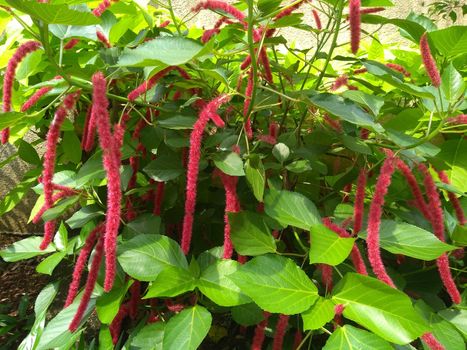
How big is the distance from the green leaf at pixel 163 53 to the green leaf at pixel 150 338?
465 millimetres

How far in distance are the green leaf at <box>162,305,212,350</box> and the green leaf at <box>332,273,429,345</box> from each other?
Result: 0.68 feet

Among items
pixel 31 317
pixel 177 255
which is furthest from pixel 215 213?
pixel 31 317

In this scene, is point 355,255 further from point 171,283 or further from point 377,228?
point 171,283

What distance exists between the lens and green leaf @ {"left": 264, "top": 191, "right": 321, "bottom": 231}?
26.5 inches

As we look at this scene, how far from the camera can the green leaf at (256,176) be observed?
0.63 m

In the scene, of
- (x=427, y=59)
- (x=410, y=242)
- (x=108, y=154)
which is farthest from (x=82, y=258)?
(x=427, y=59)

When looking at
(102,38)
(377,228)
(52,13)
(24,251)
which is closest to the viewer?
(52,13)

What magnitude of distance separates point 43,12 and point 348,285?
516 mm

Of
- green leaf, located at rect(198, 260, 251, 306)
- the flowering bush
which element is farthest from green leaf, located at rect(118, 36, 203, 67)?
green leaf, located at rect(198, 260, 251, 306)

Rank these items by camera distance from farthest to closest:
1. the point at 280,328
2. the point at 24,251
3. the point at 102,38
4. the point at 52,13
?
the point at 24,251
the point at 102,38
the point at 280,328
the point at 52,13

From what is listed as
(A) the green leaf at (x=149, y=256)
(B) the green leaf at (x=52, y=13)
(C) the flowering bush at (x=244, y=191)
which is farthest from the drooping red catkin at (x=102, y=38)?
(A) the green leaf at (x=149, y=256)

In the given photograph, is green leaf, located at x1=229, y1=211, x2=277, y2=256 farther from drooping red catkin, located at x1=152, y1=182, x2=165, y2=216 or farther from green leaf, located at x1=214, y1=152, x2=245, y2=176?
drooping red catkin, located at x1=152, y1=182, x2=165, y2=216

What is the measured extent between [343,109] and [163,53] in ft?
0.93

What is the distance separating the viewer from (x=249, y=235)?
2.24 ft
